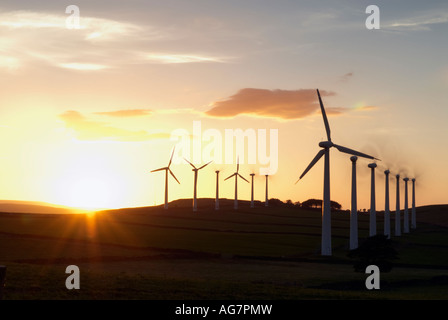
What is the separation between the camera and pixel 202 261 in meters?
89.2

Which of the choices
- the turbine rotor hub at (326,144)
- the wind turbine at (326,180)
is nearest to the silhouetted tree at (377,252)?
the wind turbine at (326,180)

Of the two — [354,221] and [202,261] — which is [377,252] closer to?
[202,261]

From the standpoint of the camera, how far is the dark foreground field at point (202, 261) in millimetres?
43312

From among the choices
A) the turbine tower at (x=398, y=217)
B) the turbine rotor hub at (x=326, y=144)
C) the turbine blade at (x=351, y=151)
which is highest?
the turbine rotor hub at (x=326, y=144)

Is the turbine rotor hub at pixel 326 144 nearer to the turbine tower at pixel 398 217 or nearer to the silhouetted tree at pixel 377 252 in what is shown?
the turbine tower at pixel 398 217

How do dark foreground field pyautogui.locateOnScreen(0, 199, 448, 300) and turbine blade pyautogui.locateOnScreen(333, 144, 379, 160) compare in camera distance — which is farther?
turbine blade pyautogui.locateOnScreen(333, 144, 379, 160)

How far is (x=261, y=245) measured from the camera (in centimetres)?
11700

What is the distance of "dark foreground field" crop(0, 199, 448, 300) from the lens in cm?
4331

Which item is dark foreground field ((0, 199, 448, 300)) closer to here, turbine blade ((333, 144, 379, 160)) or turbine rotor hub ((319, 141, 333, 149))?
turbine blade ((333, 144, 379, 160))

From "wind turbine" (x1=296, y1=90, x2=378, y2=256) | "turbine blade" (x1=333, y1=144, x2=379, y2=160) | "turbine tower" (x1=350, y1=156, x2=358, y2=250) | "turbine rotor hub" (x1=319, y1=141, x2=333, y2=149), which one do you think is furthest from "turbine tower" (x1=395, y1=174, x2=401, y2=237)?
"turbine rotor hub" (x1=319, y1=141, x2=333, y2=149)

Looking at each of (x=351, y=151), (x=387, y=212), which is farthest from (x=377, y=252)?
(x=387, y=212)
